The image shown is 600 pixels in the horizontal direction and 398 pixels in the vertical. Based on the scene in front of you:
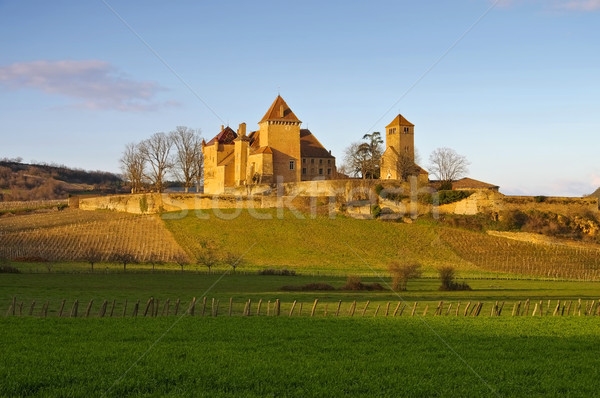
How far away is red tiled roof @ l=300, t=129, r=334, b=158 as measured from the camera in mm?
79188

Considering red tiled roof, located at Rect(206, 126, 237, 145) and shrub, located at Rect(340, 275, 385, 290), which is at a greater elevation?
red tiled roof, located at Rect(206, 126, 237, 145)

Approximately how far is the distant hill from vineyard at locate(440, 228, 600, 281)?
71908 millimetres

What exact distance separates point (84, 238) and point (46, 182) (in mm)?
86268

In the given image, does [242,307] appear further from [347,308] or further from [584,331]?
[584,331]

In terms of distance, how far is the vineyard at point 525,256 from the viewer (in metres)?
49.3

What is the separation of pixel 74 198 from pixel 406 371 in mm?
70122

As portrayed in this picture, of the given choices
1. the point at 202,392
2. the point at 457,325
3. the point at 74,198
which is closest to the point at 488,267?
the point at 457,325

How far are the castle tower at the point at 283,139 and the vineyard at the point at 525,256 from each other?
21.7 m

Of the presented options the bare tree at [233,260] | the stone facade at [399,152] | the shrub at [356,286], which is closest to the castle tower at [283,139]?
the stone facade at [399,152]

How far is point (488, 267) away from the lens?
50219 millimetres

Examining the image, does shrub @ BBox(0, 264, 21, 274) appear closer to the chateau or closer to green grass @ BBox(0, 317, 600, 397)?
green grass @ BBox(0, 317, 600, 397)

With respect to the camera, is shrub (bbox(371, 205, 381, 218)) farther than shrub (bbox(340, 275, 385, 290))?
Yes

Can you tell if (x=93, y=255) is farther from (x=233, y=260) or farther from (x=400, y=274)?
(x=400, y=274)

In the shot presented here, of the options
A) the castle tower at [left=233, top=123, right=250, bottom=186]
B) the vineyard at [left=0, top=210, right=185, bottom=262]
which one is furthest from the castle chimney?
the vineyard at [left=0, top=210, right=185, bottom=262]
